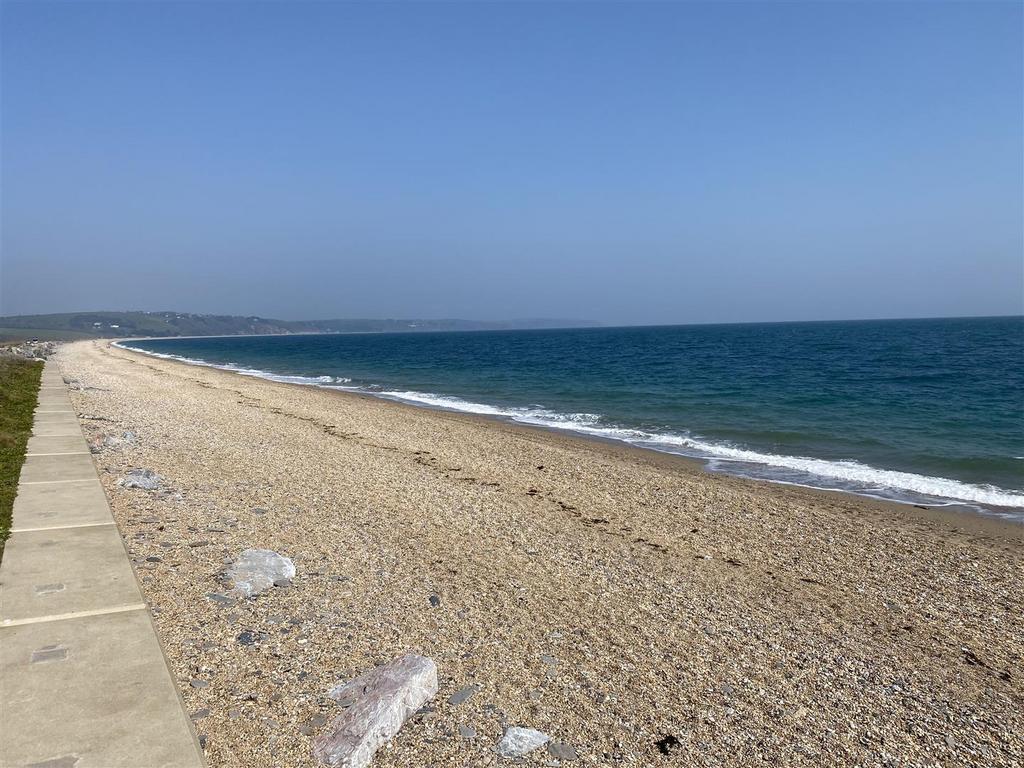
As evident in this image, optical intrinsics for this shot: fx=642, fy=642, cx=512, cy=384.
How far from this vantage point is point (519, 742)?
379 cm

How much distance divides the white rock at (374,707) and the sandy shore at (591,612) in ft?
0.31

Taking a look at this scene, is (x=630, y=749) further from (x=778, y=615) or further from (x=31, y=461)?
(x=31, y=461)

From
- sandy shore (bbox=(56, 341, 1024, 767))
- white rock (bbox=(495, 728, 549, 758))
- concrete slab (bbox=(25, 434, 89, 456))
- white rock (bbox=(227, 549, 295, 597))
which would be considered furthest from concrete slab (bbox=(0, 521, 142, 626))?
concrete slab (bbox=(25, 434, 89, 456))

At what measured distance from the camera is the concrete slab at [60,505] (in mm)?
A: 6777

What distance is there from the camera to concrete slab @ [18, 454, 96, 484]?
8656 mm

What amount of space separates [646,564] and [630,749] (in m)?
3.50

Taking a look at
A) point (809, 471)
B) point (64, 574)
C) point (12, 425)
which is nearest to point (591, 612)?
point (64, 574)

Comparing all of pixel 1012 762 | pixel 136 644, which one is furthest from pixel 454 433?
pixel 1012 762

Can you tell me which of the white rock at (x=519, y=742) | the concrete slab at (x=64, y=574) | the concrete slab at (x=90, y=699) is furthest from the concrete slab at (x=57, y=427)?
the white rock at (x=519, y=742)

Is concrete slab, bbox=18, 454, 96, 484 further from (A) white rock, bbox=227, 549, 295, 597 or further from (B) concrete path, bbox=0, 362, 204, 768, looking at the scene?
(A) white rock, bbox=227, 549, 295, 597

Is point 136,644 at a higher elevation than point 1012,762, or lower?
higher

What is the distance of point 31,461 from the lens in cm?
961

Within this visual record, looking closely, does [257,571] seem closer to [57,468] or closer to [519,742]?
[519,742]

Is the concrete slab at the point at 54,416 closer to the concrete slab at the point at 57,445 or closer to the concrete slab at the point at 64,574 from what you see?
the concrete slab at the point at 57,445
